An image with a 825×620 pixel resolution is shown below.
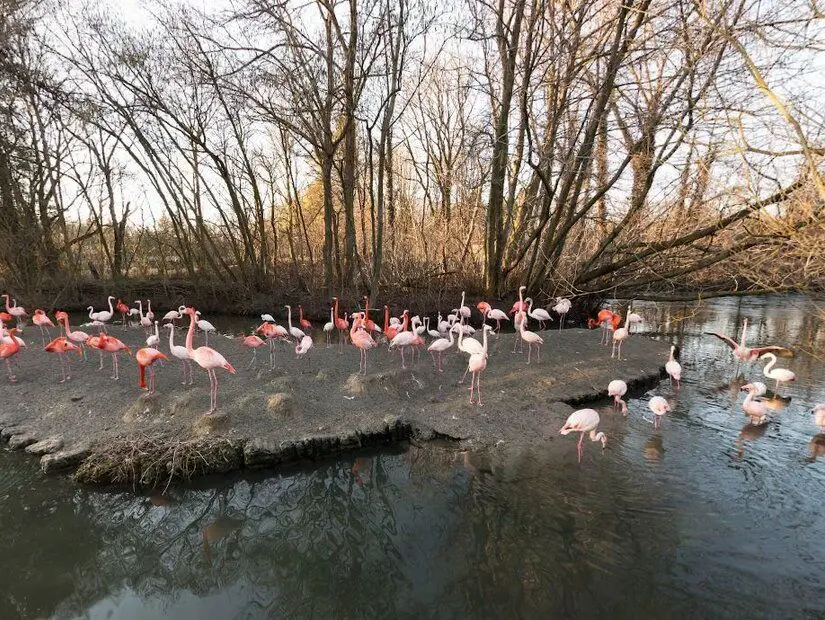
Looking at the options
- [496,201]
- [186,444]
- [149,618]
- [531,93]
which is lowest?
[149,618]

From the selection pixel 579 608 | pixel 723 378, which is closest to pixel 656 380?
pixel 723 378

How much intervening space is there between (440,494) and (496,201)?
30.0 feet

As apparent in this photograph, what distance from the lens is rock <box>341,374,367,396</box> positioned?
6.74 meters

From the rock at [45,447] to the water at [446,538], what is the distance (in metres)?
0.19

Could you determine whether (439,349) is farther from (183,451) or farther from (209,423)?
(183,451)

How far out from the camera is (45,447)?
5242mm

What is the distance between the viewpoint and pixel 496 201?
12.4 metres

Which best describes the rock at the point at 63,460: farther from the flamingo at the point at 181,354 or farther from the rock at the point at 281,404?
the rock at the point at 281,404

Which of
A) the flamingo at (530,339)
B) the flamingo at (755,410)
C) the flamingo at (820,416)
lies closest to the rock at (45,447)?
the flamingo at (530,339)

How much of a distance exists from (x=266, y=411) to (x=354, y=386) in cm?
134

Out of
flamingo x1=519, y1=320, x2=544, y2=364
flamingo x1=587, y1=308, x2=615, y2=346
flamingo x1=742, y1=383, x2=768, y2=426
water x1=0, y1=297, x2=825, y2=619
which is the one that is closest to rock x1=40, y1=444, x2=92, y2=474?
water x1=0, y1=297, x2=825, y2=619

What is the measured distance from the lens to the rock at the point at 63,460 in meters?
5.00

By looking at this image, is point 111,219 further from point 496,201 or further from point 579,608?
point 579,608

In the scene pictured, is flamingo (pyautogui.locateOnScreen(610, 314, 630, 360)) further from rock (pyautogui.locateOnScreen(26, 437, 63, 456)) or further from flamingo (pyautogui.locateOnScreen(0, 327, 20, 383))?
flamingo (pyautogui.locateOnScreen(0, 327, 20, 383))
